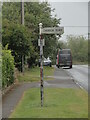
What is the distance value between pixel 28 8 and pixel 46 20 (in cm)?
278

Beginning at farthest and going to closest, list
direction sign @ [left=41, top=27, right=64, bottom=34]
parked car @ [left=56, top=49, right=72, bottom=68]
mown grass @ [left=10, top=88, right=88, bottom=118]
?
parked car @ [left=56, top=49, right=72, bottom=68], direction sign @ [left=41, top=27, right=64, bottom=34], mown grass @ [left=10, top=88, right=88, bottom=118]

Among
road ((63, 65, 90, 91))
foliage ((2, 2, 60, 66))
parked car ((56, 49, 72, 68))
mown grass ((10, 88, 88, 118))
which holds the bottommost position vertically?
road ((63, 65, 90, 91))

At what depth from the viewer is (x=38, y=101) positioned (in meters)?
14.7

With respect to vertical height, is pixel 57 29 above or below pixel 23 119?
above

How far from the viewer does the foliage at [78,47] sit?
368ft

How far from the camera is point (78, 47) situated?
118938 mm

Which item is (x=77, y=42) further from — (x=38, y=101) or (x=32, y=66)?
(x=38, y=101)

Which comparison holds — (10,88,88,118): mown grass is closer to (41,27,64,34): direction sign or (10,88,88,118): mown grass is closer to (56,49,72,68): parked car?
(41,27,64,34): direction sign

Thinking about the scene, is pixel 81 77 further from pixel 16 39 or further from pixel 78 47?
pixel 78 47

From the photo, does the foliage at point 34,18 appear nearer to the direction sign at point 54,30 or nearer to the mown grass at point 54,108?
the mown grass at point 54,108

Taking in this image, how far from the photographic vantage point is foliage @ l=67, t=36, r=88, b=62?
112 m

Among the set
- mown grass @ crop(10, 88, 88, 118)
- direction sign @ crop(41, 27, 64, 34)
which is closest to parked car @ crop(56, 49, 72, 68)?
mown grass @ crop(10, 88, 88, 118)

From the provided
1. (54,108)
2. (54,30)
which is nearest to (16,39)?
(54,30)

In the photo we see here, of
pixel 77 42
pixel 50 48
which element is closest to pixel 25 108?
pixel 50 48
